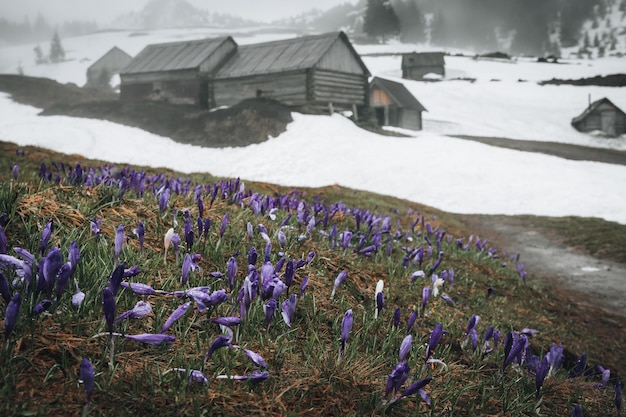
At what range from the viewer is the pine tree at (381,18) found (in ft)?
383

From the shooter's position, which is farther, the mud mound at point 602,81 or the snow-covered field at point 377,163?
the mud mound at point 602,81

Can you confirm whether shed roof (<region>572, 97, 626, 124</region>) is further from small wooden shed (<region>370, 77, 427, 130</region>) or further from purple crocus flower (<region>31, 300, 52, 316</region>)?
purple crocus flower (<region>31, 300, 52, 316</region>)

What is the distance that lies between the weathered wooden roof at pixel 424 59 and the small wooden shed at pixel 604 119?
34.4 metres

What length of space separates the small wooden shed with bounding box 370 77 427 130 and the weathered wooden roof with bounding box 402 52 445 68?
3384 centimetres

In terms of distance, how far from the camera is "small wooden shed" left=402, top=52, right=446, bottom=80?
267 ft

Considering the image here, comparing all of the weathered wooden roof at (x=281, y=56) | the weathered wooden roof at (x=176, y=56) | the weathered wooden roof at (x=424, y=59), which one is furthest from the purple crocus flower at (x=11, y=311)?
the weathered wooden roof at (x=424, y=59)

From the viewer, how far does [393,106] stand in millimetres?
49938

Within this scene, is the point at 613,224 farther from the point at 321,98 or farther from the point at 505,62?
the point at 505,62

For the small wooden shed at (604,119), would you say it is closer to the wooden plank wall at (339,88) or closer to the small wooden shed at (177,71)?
the wooden plank wall at (339,88)

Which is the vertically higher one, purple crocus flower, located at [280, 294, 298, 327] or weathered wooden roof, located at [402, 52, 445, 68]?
weathered wooden roof, located at [402, 52, 445, 68]

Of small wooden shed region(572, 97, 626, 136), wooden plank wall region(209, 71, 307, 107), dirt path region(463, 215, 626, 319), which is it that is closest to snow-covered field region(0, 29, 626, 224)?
wooden plank wall region(209, 71, 307, 107)

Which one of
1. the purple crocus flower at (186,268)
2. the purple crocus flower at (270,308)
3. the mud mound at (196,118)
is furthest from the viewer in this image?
the mud mound at (196,118)

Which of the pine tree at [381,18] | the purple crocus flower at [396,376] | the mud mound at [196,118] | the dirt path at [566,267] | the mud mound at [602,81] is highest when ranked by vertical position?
the pine tree at [381,18]

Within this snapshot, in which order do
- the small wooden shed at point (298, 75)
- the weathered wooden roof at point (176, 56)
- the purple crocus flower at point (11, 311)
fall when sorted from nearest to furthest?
the purple crocus flower at point (11, 311)
the small wooden shed at point (298, 75)
the weathered wooden roof at point (176, 56)
